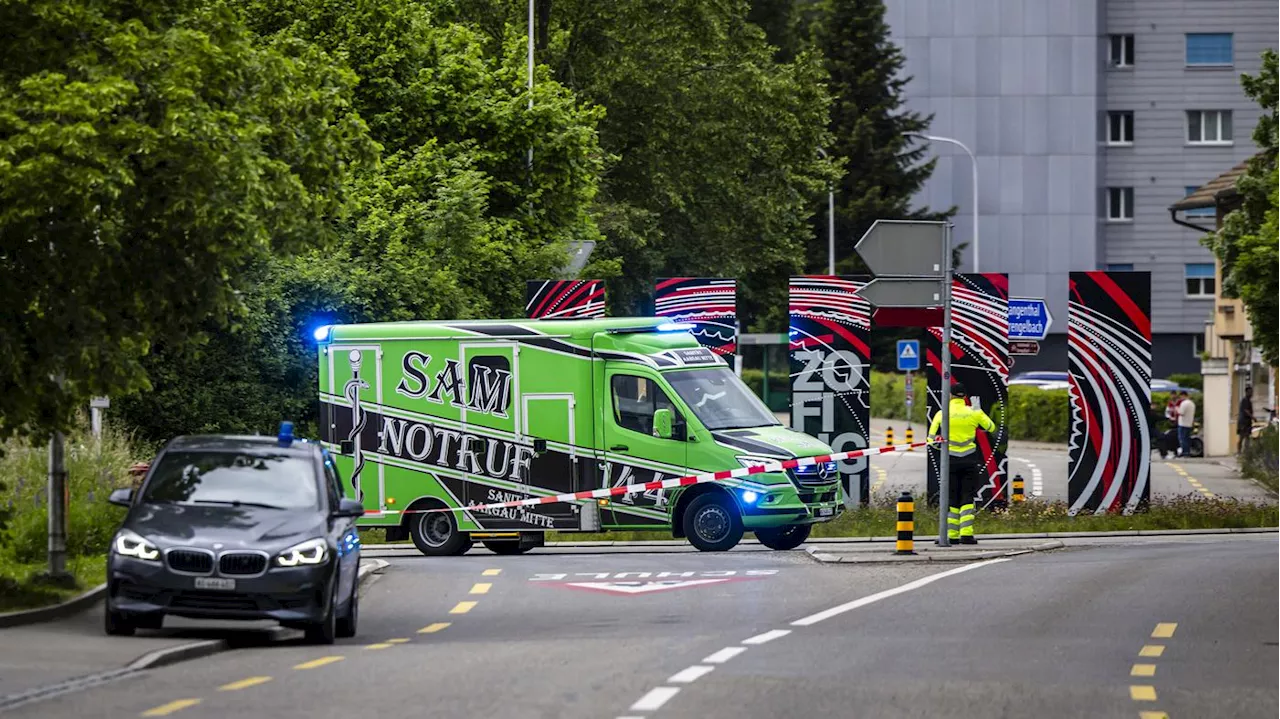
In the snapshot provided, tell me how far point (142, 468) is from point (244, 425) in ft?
28.1

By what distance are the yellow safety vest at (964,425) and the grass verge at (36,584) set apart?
32.2 ft

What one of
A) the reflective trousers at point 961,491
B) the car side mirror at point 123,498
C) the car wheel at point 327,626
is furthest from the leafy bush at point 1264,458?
the car side mirror at point 123,498

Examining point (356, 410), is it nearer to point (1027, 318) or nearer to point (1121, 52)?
point (1027, 318)

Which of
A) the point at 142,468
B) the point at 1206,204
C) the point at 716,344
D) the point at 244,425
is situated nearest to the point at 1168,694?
the point at 142,468

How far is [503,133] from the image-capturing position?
139 feet

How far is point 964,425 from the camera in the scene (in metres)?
25.5

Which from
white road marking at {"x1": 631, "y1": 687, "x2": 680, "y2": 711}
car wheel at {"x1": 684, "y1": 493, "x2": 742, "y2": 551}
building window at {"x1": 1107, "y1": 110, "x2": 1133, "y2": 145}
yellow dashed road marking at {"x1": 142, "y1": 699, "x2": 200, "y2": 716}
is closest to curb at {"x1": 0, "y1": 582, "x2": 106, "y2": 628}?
yellow dashed road marking at {"x1": 142, "y1": 699, "x2": 200, "y2": 716}

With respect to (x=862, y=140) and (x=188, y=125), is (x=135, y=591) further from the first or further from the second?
(x=862, y=140)

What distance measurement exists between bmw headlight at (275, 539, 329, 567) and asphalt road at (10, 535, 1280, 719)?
61cm

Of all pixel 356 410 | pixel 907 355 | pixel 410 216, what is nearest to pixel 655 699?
pixel 356 410

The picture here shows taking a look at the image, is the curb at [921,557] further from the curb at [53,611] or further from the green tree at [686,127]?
the green tree at [686,127]

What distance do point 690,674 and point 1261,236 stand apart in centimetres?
2626

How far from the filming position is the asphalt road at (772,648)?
38.6ft

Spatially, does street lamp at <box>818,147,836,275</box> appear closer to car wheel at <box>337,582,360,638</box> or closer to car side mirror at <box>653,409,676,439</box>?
car side mirror at <box>653,409,676,439</box>
